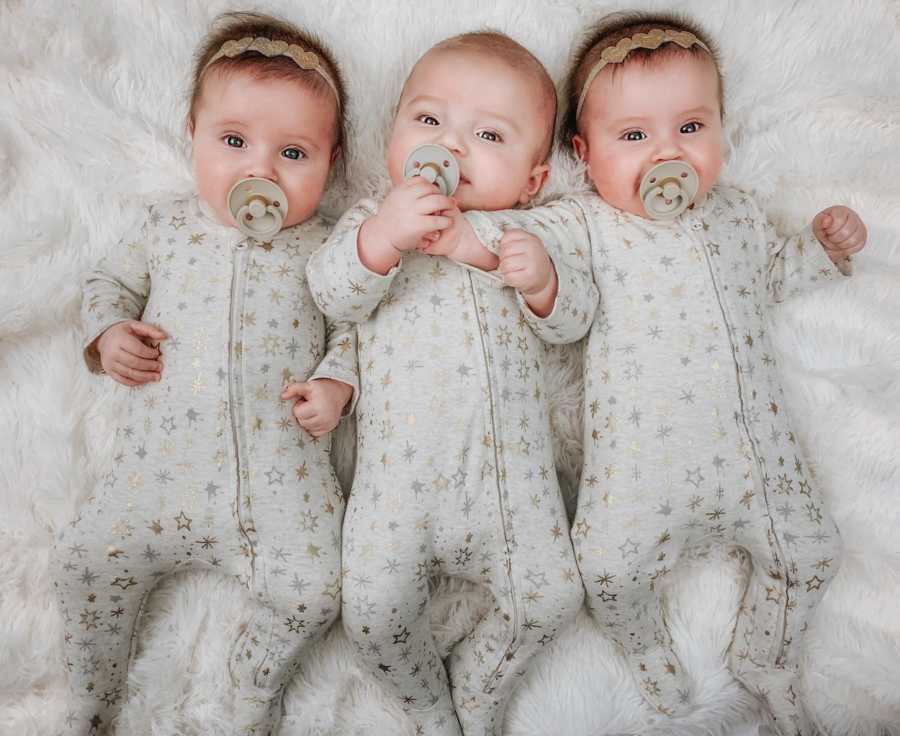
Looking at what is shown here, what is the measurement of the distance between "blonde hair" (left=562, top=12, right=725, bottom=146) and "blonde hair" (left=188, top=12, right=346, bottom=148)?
40 cm

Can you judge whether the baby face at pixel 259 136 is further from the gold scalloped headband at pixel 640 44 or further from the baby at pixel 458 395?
the gold scalloped headband at pixel 640 44

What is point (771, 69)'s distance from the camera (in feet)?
4.99

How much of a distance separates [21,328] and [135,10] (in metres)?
0.59

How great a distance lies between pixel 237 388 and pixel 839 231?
103 centimetres

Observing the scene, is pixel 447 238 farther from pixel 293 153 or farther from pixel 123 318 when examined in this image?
pixel 123 318

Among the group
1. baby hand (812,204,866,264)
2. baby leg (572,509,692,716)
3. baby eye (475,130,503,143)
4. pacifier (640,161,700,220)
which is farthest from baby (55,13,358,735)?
baby hand (812,204,866,264)

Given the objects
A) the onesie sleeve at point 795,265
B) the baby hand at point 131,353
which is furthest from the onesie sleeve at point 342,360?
the onesie sleeve at point 795,265

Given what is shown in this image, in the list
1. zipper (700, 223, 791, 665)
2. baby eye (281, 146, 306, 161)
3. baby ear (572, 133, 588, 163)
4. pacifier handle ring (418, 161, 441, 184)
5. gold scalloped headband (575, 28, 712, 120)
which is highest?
gold scalloped headband (575, 28, 712, 120)

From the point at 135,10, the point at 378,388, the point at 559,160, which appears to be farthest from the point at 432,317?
the point at 135,10

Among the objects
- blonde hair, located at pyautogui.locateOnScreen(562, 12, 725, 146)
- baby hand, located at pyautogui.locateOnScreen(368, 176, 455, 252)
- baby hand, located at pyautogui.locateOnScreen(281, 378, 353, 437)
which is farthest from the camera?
blonde hair, located at pyautogui.locateOnScreen(562, 12, 725, 146)

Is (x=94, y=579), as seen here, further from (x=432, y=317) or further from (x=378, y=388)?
(x=432, y=317)

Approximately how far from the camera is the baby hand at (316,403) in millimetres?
1351

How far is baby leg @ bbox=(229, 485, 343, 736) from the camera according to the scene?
52.0 inches

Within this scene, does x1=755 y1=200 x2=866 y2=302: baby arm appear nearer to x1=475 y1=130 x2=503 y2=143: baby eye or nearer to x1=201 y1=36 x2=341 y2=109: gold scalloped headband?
x1=475 y1=130 x2=503 y2=143: baby eye
